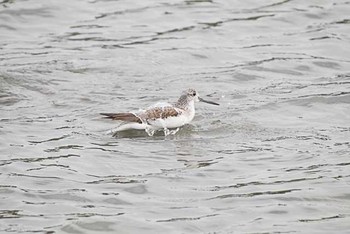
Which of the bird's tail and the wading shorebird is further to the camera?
the wading shorebird

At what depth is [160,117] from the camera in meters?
12.0

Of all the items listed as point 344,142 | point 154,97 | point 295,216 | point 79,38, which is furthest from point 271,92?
point 295,216

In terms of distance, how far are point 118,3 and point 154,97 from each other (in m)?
4.84

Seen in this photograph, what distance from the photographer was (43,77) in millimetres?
14180

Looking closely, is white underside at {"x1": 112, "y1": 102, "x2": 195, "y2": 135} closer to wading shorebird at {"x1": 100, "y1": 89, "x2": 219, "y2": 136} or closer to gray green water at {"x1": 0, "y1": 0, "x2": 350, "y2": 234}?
wading shorebird at {"x1": 100, "y1": 89, "x2": 219, "y2": 136}

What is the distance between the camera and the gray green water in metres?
9.22

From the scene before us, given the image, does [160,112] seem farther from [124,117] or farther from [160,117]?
[124,117]

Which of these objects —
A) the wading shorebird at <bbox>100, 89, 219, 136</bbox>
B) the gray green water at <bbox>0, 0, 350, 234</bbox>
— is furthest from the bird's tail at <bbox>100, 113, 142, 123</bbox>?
the gray green water at <bbox>0, 0, 350, 234</bbox>

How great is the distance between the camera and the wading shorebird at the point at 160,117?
38.9 feet

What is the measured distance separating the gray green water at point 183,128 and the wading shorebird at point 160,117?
0.48 ft

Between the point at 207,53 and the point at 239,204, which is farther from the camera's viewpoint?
the point at 207,53

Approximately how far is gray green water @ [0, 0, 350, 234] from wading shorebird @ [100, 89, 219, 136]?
145mm

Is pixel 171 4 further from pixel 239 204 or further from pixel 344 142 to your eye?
pixel 239 204

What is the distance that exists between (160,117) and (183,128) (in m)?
0.50
